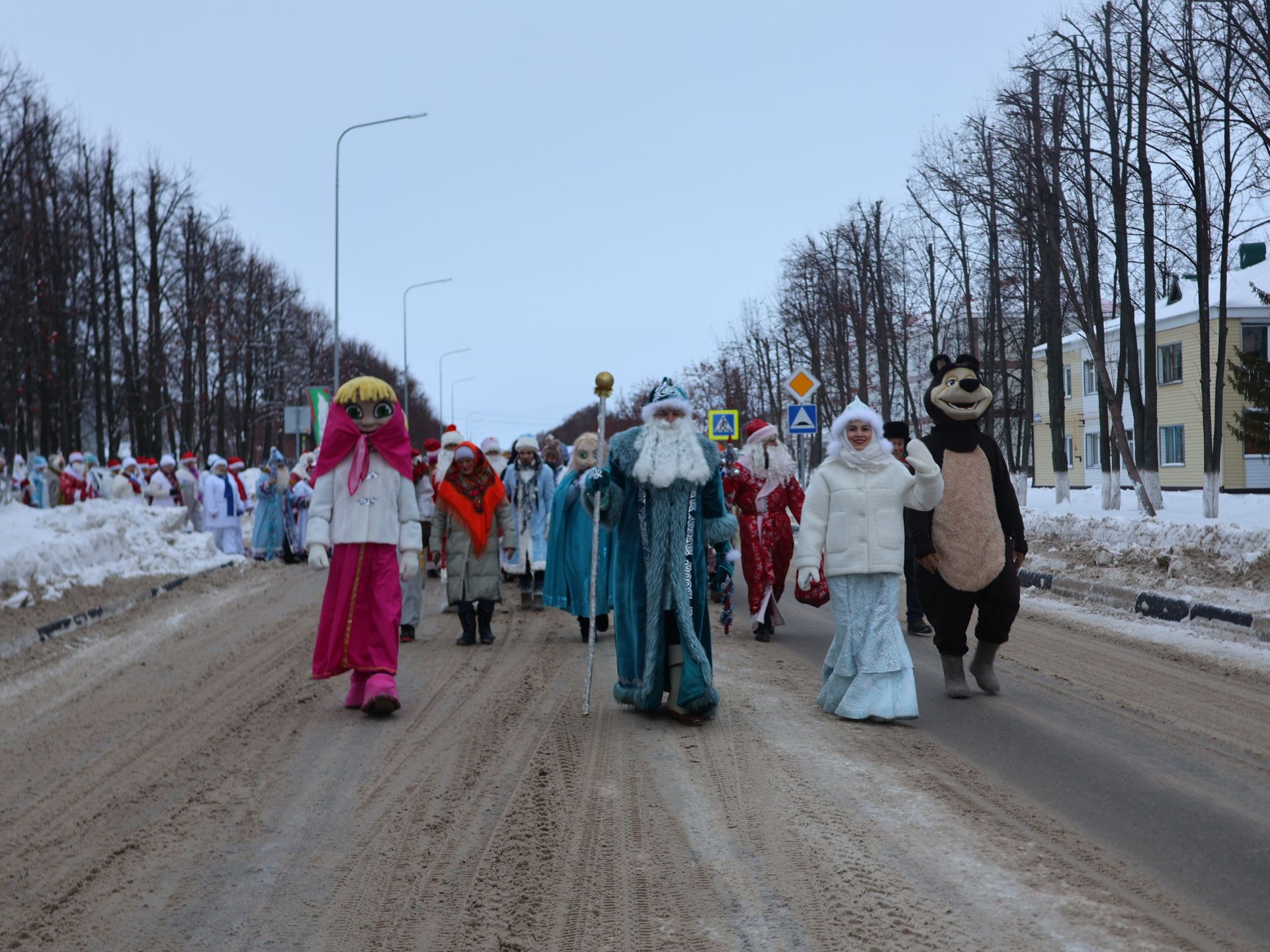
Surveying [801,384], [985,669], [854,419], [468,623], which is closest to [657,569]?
[854,419]

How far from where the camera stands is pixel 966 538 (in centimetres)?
845

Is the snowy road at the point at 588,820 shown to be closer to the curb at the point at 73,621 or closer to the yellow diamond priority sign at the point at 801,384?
the curb at the point at 73,621

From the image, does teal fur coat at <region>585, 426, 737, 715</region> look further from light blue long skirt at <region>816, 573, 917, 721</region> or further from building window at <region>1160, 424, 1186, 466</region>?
building window at <region>1160, 424, 1186, 466</region>

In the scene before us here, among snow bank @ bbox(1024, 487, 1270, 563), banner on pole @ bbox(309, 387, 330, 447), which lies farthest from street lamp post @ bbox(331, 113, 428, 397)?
snow bank @ bbox(1024, 487, 1270, 563)

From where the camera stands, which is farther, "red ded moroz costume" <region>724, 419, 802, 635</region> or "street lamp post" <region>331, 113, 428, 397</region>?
"street lamp post" <region>331, 113, 428, 397</region>

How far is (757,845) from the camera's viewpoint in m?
5.19

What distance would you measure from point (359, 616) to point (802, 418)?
718 inches

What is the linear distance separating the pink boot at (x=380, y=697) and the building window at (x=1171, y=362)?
4267cm

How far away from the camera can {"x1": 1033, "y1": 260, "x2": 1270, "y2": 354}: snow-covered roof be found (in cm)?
4238

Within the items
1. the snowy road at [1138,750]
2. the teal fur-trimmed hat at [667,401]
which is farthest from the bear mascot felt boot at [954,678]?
the teal fur-trimmed hat at [667,401]

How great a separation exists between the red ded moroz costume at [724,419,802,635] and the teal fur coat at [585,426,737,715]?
396 centimetres

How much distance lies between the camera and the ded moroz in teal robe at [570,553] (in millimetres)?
12508

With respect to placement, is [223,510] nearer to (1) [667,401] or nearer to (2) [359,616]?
(2) [359,616]

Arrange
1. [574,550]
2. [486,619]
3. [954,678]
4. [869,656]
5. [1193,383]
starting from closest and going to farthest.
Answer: [869,656]
[954,678]
[486,619]
[574,550]
[1193,383]
